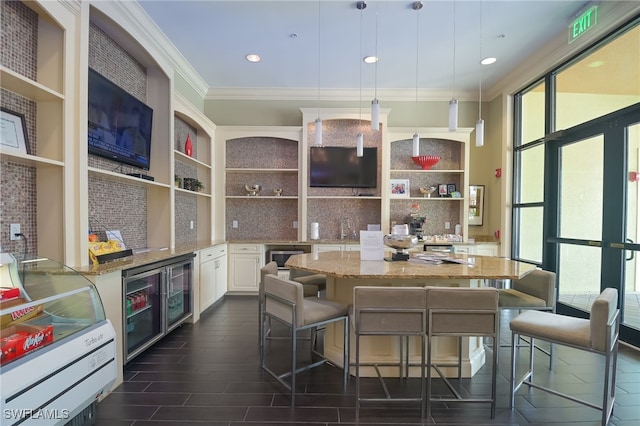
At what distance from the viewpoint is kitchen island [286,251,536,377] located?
80.8 inches

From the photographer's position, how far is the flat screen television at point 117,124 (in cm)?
247

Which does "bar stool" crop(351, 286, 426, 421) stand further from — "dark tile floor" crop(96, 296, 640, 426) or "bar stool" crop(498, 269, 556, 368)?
"bar stool" crop(498, 269, 556, 368)

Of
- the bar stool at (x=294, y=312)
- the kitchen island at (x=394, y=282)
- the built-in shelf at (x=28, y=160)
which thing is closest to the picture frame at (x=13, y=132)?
the built-in shelf at (x=28, y=160)

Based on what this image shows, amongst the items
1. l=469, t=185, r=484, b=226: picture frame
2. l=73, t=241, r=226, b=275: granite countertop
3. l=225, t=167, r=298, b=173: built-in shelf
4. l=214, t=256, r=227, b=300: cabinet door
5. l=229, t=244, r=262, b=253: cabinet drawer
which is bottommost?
l=214, t=256, r=227, b=300: cabinet door

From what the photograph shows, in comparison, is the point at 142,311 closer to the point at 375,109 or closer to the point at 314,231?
the point at 314,231

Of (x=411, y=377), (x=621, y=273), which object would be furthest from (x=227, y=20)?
(x=621, y=273)

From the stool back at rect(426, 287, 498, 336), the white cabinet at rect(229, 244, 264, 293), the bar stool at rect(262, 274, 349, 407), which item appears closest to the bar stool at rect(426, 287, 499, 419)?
the stool back at rect(426, 287, 498, 336)

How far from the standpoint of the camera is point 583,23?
9.74ft

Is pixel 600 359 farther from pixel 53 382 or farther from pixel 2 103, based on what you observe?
pixel 2 103

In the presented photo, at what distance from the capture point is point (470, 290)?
71.1 inches

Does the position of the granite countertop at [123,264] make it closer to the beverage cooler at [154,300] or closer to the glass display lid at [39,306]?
the beverage cooler at [154,300]

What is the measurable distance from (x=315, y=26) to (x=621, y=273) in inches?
158

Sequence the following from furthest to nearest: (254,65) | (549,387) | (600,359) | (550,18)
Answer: (254,65) < (550,18) < (600,359) < (549,387)

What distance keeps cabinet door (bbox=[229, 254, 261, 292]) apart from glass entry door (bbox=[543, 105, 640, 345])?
157 inches
